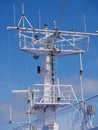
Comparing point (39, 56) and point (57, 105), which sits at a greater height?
point (39, 56)

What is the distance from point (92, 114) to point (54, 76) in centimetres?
1319

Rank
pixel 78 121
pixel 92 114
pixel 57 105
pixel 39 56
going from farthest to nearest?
pixel 39 56 → pixel 57 105 → pixel 78 121 → pixel 92 114

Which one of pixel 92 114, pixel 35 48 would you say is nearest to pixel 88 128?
pixel 92 114

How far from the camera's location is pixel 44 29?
3400cm

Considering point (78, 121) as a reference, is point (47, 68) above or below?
above

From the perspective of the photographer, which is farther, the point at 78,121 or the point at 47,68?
the point at 47,68

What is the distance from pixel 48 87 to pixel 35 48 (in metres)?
3.11

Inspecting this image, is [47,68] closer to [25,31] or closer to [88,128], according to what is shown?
[25,31]

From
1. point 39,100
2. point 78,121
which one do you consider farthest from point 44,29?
point 78,121

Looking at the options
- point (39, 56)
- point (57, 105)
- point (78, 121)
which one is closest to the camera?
point (78, 121)

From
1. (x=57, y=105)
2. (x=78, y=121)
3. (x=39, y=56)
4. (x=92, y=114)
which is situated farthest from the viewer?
Answer: (x=39, y=56)

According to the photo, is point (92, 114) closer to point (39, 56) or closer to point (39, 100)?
point (39, 100)

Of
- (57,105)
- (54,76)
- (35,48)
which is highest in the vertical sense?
(35,48)

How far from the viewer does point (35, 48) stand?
3275 centimetres
